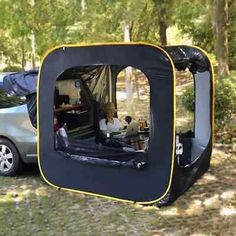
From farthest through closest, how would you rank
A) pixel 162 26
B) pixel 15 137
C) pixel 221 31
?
pixel 162 26
pixel 221 31
pixel 15 137

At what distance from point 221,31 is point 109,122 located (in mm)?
5176

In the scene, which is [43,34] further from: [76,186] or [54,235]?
[54,235]

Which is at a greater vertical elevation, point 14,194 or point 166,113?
point 166,113

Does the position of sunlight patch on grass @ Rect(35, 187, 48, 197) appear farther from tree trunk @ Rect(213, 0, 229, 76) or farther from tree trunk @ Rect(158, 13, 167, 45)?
tree trunk @ Rect(158, 13, 167, 45)

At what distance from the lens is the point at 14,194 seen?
6.64 meters

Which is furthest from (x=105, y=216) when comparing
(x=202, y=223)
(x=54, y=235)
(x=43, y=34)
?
(x=43, y=34)

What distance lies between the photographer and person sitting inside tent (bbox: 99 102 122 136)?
7465 millimetres

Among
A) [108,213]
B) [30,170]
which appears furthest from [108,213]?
[30,170]

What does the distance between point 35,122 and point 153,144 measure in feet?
6.35

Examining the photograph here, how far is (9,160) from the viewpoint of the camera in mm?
7332

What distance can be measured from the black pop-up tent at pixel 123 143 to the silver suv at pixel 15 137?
409 millimetres

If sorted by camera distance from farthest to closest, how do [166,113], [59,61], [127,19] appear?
[127,19] → [59,61] → [166,113]

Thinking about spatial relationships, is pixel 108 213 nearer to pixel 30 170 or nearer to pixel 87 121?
pixel 87 121

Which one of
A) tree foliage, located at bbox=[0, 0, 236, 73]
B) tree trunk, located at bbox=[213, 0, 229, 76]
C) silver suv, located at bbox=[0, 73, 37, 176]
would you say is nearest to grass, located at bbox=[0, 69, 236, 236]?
silver suv, located at bbox=[0, 73, 37, 176]
